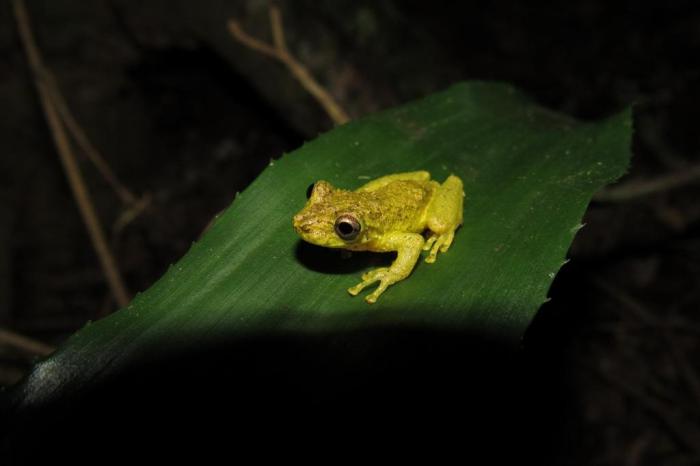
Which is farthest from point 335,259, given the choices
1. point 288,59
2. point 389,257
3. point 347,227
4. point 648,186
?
point 648,186

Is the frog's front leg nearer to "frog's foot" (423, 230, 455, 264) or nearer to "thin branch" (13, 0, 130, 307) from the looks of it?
"frog's foot" (423, 230, 455, 264)

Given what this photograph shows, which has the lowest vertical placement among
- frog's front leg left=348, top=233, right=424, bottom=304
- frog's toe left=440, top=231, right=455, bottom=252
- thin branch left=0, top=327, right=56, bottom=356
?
frog's toe left=440, top=231, right=455, bottom=252

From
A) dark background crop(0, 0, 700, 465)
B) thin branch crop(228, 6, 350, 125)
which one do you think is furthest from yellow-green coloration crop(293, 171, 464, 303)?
dark background crop(0, 0, 700, 465)

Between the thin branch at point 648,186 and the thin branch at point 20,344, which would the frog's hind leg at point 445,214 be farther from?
the thin branch at point 20,344

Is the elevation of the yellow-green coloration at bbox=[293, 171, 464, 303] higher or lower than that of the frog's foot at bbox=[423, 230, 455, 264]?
higher

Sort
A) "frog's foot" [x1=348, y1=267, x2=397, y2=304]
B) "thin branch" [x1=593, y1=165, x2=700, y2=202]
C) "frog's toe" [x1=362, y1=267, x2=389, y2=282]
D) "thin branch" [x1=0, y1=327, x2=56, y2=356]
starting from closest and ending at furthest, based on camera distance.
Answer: "frog's foot" [x1=348, y1=267, x2=397, y2=304] < "frog's toe" [x1=362, y1=267, x2=389, y2=282] < "thin branch" [x1=0, y1=327, x2=56, y2=356] < "thin branch" [x1=593, y1=165, x2=700, y2=202]

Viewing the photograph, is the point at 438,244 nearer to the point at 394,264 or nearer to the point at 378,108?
the point at 394,264
